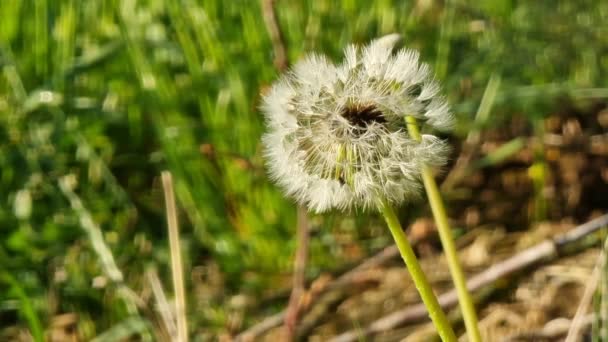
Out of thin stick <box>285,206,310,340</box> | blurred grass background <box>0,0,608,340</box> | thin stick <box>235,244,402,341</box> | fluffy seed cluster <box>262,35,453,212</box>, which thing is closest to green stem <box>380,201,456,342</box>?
fluffy seed cluster <box>262,35,453,212</box>

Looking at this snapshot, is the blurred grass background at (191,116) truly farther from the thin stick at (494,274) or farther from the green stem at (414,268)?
the green stem at (414,268)

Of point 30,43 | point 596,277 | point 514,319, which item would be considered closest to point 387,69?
point 596,277

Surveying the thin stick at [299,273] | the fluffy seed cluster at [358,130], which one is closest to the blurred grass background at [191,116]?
the thin stick at [299,273]

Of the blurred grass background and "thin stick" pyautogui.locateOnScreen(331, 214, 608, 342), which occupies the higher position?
the blurred grass background

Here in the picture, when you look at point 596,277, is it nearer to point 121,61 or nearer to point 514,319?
point 514,319

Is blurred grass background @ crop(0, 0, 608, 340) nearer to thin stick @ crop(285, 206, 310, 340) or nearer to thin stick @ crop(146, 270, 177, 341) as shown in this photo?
thin stick @ crop(146, 270, 177, 341)

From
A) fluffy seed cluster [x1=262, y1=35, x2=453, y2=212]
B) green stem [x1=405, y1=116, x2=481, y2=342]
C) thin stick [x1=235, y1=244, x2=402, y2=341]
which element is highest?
fluffy seed cluster [x1=262, y1=35, x2=453, y2=212]
